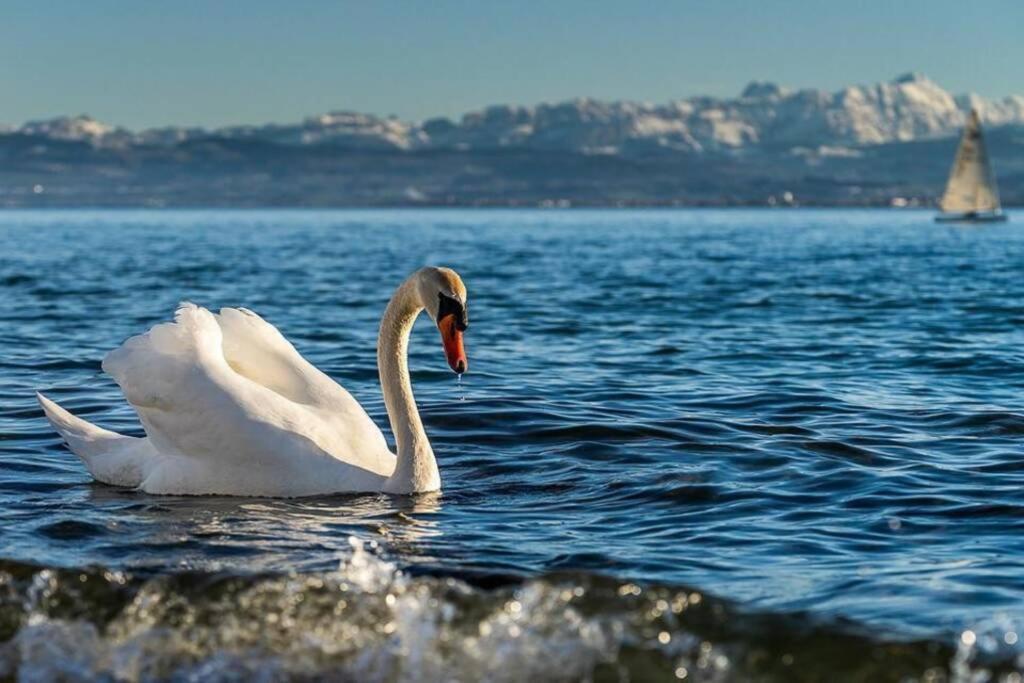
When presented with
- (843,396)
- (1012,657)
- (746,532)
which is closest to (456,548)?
(746,532)

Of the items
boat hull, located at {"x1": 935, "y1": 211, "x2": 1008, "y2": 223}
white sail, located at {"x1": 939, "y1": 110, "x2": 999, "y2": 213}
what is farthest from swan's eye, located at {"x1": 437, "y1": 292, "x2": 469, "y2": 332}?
boat hull, located at {"x1": 935, "y1": 211, "x2": 1008, "y2": 223}

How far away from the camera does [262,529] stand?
29.3ft

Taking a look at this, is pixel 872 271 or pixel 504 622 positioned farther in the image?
pixel 872 271

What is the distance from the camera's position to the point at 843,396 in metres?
14.4

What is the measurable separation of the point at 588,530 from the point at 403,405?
5.75ft

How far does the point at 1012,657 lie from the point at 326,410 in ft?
16.8

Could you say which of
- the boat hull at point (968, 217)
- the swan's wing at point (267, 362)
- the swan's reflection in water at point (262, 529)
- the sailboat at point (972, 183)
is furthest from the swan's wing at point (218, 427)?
the boat hull at point (968, 217)

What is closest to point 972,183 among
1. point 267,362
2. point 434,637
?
point 267,362

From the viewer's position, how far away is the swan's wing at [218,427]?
9.67 metres

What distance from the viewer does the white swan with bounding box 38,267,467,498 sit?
966 centimetres

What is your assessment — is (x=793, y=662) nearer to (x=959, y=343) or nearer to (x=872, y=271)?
(x=959, y=343)

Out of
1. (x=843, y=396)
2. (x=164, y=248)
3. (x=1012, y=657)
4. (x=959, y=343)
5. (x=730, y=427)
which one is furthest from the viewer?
(x=164, y=248)

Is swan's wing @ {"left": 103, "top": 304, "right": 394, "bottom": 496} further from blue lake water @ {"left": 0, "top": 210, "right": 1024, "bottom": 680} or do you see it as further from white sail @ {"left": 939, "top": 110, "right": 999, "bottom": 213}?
white sail @ {"left": 939, "top": 110, "right": 999, "bottom": 213}

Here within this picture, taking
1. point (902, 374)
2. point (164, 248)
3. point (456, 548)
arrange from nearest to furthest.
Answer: point (456, 548) < point (902, 374) < point (164, 248)
